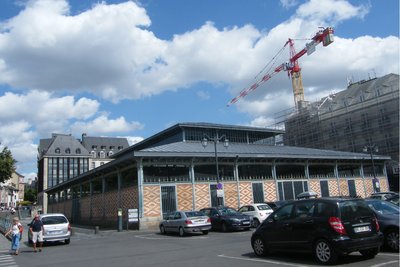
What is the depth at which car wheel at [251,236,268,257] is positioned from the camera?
38.0ft

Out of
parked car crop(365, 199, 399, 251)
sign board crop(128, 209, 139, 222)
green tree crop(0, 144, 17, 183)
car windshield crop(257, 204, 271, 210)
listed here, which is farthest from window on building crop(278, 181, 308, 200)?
green tree crop(0, 144, 17, 183)

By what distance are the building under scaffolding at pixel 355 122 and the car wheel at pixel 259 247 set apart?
43112 mm

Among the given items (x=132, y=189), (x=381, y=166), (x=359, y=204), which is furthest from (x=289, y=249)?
(x=381, y=166)

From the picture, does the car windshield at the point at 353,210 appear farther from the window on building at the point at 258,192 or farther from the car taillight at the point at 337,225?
the window on building at the point at 258,192

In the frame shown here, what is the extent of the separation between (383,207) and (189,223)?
11.0m

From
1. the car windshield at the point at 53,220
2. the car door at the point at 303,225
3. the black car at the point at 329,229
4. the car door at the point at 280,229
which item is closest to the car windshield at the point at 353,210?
the black car at the point at 329,229

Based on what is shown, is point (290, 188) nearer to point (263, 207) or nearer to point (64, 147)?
point (263, 207)

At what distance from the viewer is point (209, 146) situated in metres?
36.6

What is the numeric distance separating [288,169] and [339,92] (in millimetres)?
43748

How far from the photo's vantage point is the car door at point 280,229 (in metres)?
10.7

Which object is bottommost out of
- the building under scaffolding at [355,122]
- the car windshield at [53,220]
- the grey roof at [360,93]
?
the car windshield at [53,220]

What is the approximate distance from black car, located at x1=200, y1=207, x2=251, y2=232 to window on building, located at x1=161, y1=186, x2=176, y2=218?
19.5ft

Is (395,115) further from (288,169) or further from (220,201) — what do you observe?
(220,201)

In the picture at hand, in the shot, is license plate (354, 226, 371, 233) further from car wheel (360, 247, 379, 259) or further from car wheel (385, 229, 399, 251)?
car wheel (385, 229, 399, 251)
